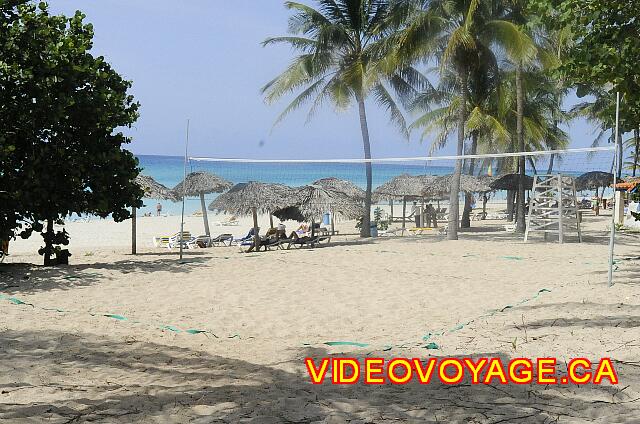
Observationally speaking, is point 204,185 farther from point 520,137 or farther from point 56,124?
point 56,124

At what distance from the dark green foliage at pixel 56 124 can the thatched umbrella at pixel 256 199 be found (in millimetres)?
5487

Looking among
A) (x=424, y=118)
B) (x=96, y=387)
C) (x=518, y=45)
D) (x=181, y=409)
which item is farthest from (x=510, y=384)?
(x=424, y=118)

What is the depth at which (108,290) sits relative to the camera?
7953mm

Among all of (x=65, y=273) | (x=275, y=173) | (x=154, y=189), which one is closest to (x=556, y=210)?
(x=65, y=273)

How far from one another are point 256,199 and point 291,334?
33.6ft

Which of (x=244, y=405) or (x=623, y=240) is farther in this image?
(x=623, y=240)

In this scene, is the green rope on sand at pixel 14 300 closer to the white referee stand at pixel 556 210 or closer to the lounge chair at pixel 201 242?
the lounge chair at pixel 201 242

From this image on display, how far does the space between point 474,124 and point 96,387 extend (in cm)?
1859

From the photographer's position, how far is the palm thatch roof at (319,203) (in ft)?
52.1

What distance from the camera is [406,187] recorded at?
914 inches

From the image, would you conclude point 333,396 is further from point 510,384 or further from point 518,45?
point 518,45

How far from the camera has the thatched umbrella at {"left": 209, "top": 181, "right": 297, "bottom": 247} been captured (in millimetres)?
15805

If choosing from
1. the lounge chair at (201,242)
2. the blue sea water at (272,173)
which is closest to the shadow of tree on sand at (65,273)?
the lounge chair at (201,242)

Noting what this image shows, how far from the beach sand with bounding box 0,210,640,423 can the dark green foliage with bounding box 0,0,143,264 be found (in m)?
1.09
